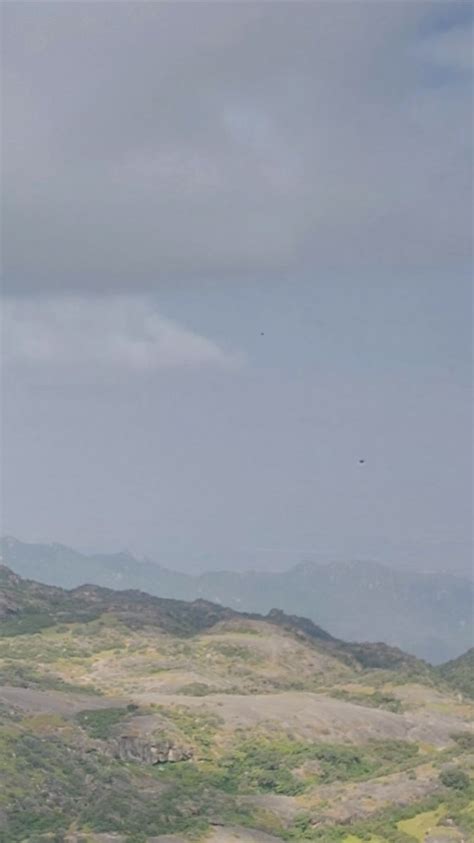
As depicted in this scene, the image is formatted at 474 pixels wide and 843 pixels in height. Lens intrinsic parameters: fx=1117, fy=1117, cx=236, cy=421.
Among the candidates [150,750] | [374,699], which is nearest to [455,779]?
[150,750]

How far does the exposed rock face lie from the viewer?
138500 millimetres

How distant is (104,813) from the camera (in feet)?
347

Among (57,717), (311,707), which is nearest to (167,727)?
(57,717)

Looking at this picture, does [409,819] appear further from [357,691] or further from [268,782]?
[357,691]

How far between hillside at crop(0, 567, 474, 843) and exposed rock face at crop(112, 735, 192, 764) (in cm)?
18

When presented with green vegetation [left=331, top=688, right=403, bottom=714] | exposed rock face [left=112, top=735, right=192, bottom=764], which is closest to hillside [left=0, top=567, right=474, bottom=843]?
exposed rock face [left=112, top=735, right=192, bottom=764]

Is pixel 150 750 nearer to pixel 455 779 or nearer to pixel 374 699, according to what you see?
pixel 455 779

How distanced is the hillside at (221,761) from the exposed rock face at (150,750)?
176 mm

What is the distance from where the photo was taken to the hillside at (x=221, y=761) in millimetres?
108688

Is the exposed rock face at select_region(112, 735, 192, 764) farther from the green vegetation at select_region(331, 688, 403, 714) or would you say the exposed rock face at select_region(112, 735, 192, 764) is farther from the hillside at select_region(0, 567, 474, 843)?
the green vegetation at select_region(331, 688, 403, 714)

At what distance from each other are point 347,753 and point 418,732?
2227cm

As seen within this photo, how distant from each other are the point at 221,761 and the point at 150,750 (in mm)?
8974

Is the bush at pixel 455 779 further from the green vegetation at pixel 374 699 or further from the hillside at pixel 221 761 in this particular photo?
the green vegetation at pixel 374 699

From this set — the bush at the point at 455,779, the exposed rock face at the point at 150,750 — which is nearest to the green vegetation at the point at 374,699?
the exposed rock face at the point at 150,750
